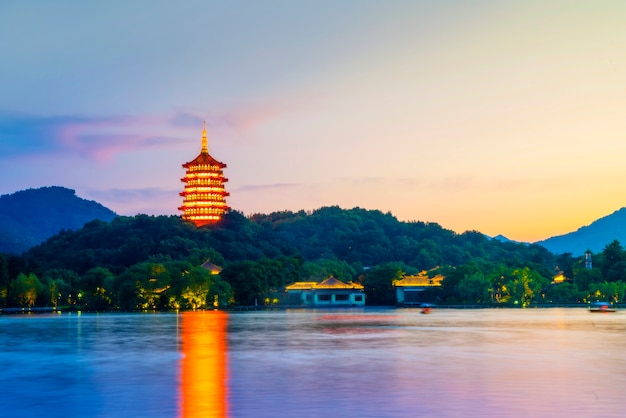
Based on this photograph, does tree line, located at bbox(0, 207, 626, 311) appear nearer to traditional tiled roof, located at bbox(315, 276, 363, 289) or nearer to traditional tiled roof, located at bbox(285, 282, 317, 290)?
traditional tiled roof, located at bbox(285, 282, 317, 290)

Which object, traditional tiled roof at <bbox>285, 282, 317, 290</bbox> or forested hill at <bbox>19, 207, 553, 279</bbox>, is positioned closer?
traditional tiled roof at <bbox>285, 282, 317, 290</bbox>

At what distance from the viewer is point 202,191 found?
12850 centimetres

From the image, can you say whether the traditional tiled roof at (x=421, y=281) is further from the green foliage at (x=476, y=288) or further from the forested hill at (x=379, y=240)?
the forested hill at (x=379, y=240)

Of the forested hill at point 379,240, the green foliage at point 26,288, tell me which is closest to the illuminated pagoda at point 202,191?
the forested hill at point 379,240

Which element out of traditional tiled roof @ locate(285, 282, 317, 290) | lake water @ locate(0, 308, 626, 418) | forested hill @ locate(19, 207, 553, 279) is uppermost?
forested hill @ locate(19, 207, 553, 279)

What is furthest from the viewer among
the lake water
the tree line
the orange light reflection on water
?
the tree line

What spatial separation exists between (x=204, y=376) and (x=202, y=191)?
346ft

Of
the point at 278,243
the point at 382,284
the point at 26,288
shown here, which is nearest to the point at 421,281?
the point at 382,284

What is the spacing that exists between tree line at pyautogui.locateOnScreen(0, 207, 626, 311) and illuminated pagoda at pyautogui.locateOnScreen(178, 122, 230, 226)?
3.07 m

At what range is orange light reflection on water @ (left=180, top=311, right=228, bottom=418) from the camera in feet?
59.9

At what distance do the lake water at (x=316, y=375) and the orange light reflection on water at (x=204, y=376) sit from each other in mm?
43

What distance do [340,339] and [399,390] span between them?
1827cm

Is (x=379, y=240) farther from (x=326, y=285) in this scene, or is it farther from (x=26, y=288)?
(x=26, y=288)

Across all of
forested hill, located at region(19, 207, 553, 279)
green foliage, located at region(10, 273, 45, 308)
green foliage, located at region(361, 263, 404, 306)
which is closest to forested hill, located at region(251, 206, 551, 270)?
forested hill, located at region(19, 207, 553, 279)
